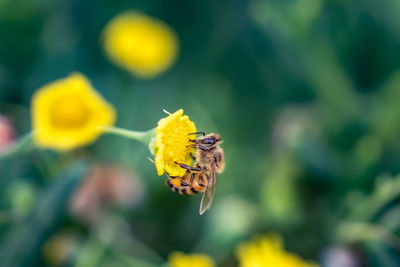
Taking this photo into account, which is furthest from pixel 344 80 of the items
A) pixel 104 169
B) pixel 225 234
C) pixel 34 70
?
pixel 34 70

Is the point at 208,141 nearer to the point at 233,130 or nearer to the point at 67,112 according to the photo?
the point at 67,112

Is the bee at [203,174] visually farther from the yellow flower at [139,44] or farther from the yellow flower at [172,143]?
the yellow flower at [139,44]

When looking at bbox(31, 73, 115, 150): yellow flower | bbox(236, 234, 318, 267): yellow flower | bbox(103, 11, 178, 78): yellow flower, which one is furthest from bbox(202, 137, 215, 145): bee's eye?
bbox(103, 11, 178, 78): yellow flower

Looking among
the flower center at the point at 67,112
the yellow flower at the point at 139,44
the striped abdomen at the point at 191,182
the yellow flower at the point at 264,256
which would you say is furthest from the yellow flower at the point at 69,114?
the yellow flower at the point at 139,44

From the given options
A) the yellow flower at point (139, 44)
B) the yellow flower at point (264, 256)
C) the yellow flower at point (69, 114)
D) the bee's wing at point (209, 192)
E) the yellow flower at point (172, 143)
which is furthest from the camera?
the yellow flower at point (139, 44)

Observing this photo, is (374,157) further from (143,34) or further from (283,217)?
(143,34)

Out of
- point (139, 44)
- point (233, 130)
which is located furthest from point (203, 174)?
point (139, 44)

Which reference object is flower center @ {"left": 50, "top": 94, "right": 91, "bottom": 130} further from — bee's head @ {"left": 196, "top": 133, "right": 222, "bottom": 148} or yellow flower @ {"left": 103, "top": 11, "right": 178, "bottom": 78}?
yellow flower @ {"left": 103, "top": 11, "right": 178, "bottom": 78}
